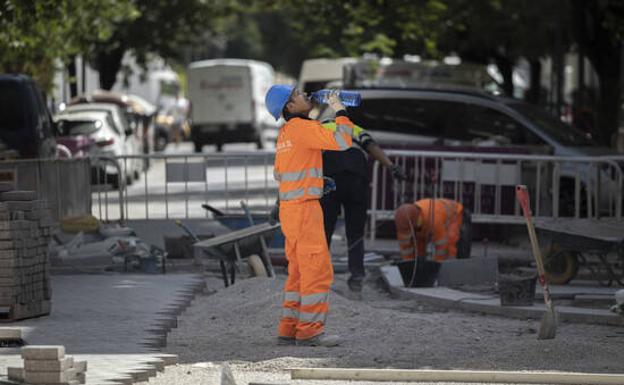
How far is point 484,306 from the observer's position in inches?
491

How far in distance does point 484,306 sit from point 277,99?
2879mm

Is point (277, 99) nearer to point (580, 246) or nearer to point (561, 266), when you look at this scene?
point (580, 246)

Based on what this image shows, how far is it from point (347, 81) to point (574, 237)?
17.4 metres

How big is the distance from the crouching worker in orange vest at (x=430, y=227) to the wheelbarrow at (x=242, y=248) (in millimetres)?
1224

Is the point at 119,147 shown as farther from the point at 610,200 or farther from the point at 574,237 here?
the point at 574,237

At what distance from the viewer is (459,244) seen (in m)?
15.1

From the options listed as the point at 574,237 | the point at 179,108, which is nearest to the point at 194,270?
the point at 574,237

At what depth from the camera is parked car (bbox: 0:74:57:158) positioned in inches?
741

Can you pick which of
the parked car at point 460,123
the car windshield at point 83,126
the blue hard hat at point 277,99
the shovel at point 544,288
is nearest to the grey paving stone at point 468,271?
the shovel at point 544,288

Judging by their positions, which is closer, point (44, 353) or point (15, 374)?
point (44, 353)

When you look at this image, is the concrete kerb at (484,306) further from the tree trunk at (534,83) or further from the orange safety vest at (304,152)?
the tree trunk at (534,83)

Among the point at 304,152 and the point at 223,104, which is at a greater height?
the point at 304,152

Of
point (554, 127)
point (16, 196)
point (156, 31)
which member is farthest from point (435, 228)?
point (156, 31)

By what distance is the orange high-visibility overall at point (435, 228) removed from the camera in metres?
14.6
